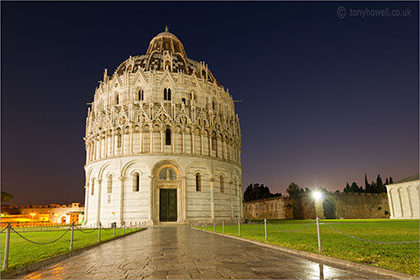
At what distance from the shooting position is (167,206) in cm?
3566

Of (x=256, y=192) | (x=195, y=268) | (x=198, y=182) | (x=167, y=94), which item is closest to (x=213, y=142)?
(x=198, y=182)

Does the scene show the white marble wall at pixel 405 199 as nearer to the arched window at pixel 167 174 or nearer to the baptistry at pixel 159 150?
the baptistry at pixel 159 150

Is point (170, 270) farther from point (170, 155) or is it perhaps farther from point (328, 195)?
point (328, 195)

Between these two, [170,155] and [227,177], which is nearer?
[170,155]

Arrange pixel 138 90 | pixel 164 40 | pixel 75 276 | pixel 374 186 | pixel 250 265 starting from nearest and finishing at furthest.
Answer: pixel 75 276 → pixel 250 265 → pixel 138 90 → pixel 164 40 → pixel 374 186

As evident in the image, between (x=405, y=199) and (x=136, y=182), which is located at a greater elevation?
(x=136, y=182)

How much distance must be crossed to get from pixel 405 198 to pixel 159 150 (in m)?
46.1

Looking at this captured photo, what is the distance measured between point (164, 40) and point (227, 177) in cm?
2871

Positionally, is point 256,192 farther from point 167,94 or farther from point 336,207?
point 167,94

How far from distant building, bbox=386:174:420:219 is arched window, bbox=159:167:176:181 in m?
42.7

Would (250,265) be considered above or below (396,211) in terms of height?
above

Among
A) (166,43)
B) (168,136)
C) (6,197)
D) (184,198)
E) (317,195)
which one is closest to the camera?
(184,198)

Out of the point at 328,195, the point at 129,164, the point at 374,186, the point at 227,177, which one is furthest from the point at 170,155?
the point at 374,186

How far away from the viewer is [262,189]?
92312 mm
